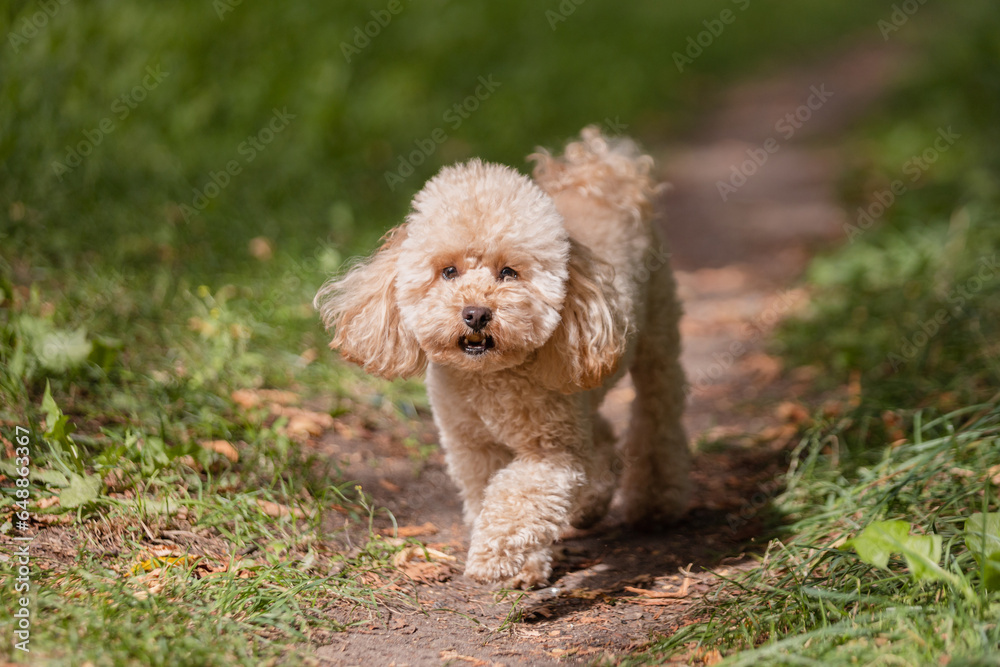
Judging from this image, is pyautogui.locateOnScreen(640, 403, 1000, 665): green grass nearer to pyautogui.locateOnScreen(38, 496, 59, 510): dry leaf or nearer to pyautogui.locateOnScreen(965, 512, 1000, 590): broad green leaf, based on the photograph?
pyautogui.locateOnScreen(965, 512, 1000, 590): broad green leaf

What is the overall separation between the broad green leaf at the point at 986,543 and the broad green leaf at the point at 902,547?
10 centimetres

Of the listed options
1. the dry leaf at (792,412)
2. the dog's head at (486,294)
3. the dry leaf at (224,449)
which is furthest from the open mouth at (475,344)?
the dry leaf at (792,412)

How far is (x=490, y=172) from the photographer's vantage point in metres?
3.01

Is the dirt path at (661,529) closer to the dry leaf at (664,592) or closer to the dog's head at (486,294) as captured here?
the dry leaf at (664,592)

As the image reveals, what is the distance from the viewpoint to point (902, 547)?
238 cm

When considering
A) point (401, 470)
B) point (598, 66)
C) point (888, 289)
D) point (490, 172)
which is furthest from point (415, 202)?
point (598, 66)

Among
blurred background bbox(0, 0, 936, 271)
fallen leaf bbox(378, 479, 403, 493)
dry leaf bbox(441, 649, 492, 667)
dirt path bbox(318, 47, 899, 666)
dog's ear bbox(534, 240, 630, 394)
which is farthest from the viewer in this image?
blurred background bbox(0, 0, 936, 271)

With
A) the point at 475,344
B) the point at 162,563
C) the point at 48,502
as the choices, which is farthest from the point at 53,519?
the point at 475,344

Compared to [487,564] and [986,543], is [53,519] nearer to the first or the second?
[487,564]

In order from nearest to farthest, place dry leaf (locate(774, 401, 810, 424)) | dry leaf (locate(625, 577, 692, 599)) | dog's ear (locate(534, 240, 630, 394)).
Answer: dog's ear (locate(534, 240, 630, 394)) → dry leaf (locate(625, 577, 692, 599)) → dry leaf (locate(774, 401, 810, 424))

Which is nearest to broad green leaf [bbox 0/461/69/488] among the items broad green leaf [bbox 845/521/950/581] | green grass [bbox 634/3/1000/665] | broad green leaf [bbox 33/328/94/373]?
broad green leaf [bbox 33/328/94/373]

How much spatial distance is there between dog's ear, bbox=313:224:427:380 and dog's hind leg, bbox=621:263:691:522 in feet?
3.78

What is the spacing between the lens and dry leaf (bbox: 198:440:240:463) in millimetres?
3381

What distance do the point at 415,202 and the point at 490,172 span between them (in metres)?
0.28
